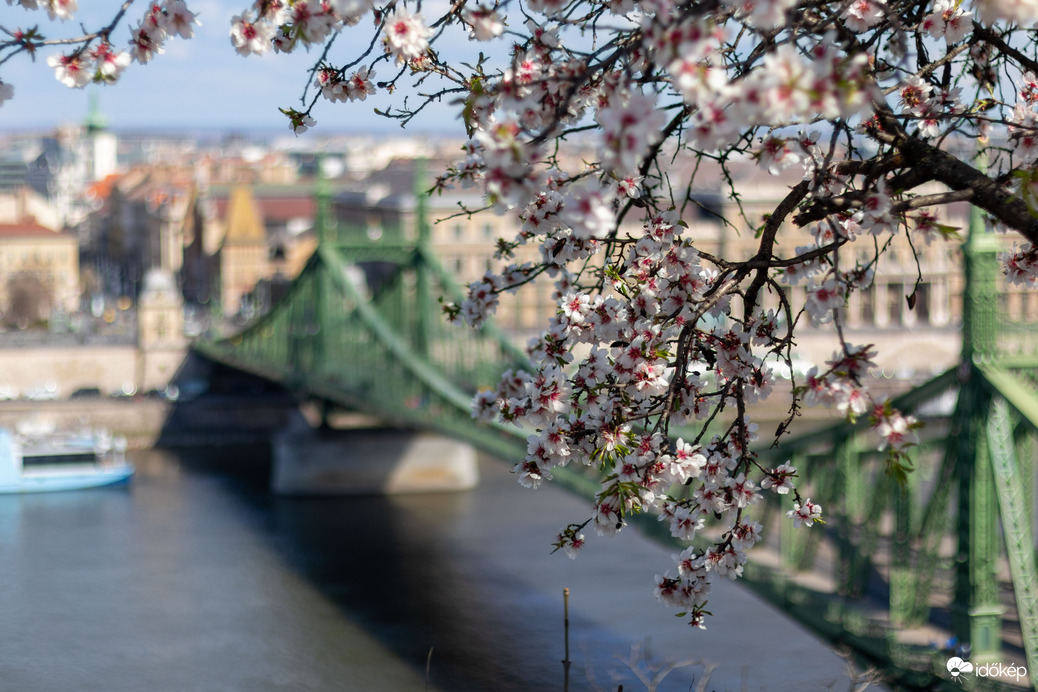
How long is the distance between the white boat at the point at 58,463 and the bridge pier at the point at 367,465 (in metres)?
4.62

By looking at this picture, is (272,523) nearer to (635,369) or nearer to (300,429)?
(300,429)

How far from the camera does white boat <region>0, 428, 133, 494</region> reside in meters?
37.0

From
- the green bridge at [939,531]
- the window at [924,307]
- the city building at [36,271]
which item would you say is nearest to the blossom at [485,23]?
the green bridge at [939,531]

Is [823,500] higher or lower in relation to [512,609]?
higher

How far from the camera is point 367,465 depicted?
3528 cm

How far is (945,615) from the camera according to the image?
1573 cm

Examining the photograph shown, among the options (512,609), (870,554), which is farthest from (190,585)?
(870,554)

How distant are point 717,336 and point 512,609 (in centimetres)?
1807

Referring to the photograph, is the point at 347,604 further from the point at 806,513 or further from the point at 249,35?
the point at 249,35

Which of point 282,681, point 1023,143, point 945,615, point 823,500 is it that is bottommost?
point 282,681

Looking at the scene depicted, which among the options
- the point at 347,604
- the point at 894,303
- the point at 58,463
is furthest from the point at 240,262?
the point at 347,604

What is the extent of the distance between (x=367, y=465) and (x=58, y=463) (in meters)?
8.50

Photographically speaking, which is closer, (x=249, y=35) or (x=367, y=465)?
(x=249, y=35)

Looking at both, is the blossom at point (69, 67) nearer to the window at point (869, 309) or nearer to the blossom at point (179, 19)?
the blossom at point (179, 19)
